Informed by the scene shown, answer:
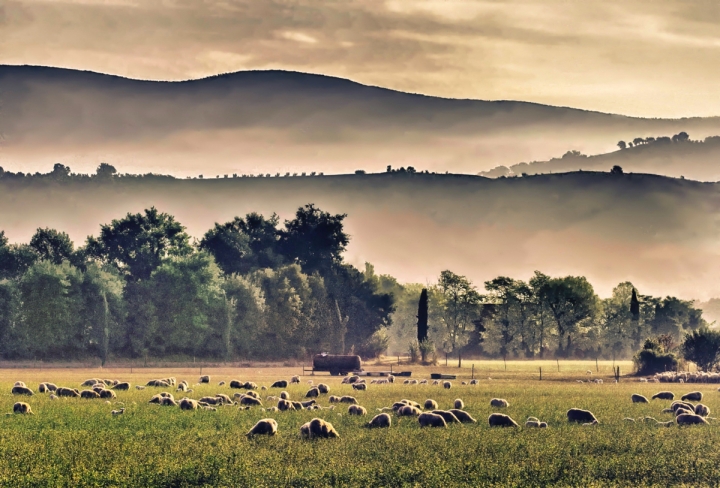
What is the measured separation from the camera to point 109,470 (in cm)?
3659

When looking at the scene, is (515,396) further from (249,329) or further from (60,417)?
(249,329)

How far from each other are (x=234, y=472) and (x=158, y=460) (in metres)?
3.97

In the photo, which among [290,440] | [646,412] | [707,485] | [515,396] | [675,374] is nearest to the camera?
[707,485]

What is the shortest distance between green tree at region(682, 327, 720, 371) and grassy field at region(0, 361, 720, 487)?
53.4 metres

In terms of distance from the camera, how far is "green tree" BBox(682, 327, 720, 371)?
4345 inches

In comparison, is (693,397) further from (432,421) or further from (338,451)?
(338,451)

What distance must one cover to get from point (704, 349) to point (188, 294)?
225 feet

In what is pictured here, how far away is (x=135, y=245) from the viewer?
6181 inches

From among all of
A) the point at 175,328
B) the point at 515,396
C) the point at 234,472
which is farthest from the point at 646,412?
the point at 175,328

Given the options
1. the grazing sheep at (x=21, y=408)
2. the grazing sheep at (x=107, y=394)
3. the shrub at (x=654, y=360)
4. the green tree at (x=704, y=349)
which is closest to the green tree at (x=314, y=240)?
the shrub at (x=654, y=360)

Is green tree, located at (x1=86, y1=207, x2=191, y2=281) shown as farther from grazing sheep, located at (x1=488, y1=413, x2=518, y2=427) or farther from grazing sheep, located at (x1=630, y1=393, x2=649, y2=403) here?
grazing sheep, located at (x1=488, y1=413, x2=518, y2=427)

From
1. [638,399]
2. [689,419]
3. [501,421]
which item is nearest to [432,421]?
[501,421]

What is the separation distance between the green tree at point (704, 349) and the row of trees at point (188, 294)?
59.0m

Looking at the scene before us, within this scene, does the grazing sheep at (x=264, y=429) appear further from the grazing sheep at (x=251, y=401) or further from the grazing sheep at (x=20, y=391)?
the grazing sheep at (x=20, y=391)
